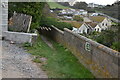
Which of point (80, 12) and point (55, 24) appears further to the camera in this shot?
point (55, 24)

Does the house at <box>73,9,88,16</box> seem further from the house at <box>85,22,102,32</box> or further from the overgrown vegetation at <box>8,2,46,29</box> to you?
the overgrown vegetation at <box>8,2,46,29</box>

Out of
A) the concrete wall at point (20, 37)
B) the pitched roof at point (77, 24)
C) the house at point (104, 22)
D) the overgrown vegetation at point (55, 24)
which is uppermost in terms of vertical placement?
the house at point (104, 22)

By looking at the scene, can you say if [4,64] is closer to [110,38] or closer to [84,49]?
[84,49]

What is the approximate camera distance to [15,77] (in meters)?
6.65

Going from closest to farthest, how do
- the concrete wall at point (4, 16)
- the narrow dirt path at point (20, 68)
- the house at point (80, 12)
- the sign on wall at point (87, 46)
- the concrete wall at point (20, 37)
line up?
the narrow dirt path at point (20, 68) < the sign on wall at point (87, 46) < the concrete wall at point (20, 37) < the concrete wall at point (4, 16) < the house at point (80, 12)

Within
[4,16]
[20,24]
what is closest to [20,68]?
[20,24]

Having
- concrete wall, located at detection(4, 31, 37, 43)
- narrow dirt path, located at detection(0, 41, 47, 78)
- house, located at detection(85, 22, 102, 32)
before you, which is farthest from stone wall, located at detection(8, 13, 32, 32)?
narrow dirt path, located at detection(0, 41, 47, 78)

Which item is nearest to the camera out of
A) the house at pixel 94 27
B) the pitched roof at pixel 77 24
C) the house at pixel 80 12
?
the house at pixel 94 27

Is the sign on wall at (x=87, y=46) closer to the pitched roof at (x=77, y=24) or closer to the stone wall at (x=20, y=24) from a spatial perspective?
the stone wall at (x=20, y=24)

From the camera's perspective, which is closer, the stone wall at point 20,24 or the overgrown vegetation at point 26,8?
the stone wall at point 20,24

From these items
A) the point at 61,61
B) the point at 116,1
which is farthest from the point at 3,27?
the point at 116,1

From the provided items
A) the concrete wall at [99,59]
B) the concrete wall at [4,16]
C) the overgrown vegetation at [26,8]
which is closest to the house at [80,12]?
the overgrown vegetation at [26,8]

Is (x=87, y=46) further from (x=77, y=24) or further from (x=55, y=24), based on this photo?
(x=55, y=24)

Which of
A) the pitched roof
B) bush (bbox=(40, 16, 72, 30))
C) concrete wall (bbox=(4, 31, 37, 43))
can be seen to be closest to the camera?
concrete wall (bbox=(4, 31, 37, 43))
